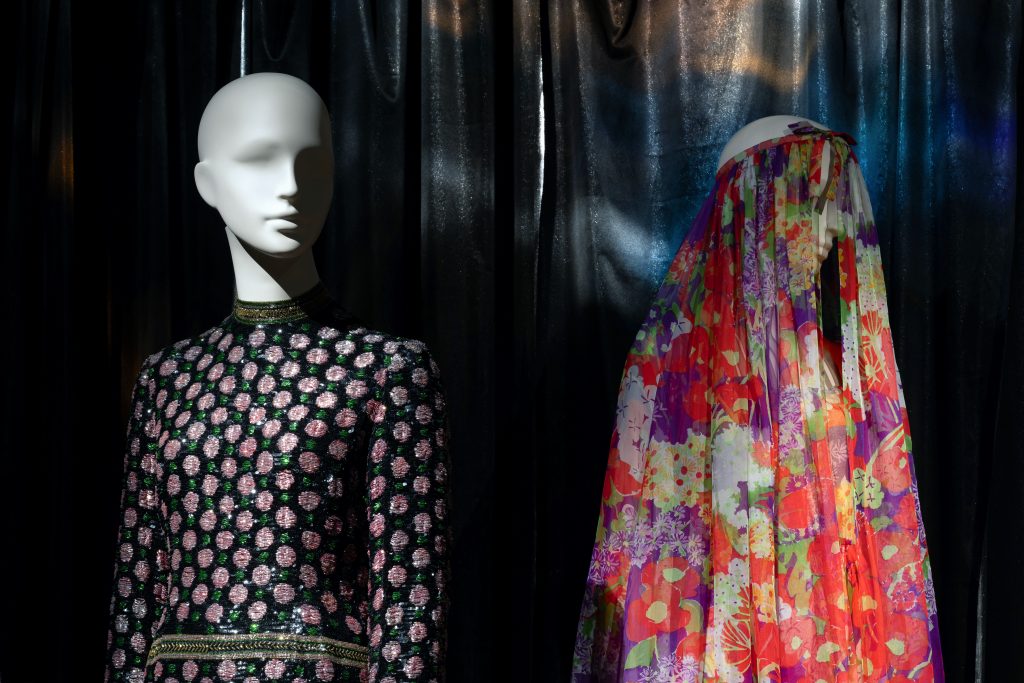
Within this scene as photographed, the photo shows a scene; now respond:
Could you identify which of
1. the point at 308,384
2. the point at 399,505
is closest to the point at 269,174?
the point at 308,384

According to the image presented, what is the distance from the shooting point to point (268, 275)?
2016 mm

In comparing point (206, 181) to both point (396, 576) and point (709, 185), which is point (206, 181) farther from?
point (709, 185)

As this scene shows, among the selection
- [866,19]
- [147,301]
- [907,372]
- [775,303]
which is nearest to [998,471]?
[907,372]

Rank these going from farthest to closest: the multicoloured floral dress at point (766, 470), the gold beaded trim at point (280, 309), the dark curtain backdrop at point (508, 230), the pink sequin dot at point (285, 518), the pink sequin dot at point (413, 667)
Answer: the dark curtain backdrop at point (508, 230), the multicoloured floral dress at point (766, 470), the gold beaded trim at point (280, 309), the pink sequin dot at point (285, 518), the pink sequin dot at point (413, 667)

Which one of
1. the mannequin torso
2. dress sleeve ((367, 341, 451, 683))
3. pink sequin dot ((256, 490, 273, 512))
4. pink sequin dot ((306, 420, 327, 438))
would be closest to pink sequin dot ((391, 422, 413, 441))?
dress sleeve ((367, 341, 451, 683))

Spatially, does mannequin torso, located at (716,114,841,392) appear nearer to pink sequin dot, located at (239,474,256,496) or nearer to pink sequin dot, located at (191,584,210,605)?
pink sequin dot, located at (239,474,256,496)

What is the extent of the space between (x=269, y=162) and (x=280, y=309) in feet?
0.80

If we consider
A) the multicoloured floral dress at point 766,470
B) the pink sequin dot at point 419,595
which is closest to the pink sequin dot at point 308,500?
the pink sequin dot at point 419,595

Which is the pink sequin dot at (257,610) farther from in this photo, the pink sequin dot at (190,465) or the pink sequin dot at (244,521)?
the pink sequin dot at (190,465)

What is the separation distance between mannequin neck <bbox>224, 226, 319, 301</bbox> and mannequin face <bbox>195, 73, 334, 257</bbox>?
32 millimetres

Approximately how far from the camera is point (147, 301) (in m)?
2.86

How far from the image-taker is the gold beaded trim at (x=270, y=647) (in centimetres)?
180

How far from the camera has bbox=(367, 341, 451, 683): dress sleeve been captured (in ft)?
5.86

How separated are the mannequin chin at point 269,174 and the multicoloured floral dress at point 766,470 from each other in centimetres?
85
